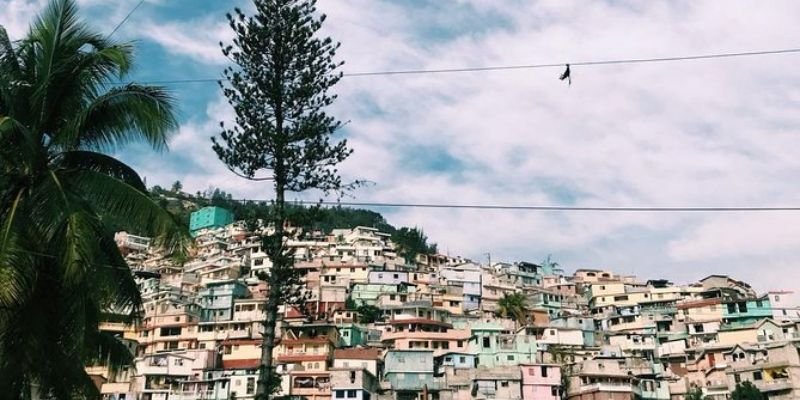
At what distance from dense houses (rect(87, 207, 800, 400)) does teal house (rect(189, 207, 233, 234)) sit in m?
31.3

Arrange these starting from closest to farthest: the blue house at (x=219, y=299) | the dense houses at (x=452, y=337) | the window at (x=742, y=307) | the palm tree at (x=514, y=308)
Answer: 1. the dense houses at (x=452, y=337)
2. the window at (x=742, y=307)
3. the blue house at (x=219, y=299)
4. the palm tree at (x=514, y=308)

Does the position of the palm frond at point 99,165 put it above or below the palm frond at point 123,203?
above

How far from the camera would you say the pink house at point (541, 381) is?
46.1 meters

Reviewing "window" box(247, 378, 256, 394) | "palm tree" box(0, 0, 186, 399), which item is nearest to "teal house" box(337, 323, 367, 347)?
"window" box(247, 378, 256, 394)

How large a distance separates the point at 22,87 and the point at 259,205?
979cm

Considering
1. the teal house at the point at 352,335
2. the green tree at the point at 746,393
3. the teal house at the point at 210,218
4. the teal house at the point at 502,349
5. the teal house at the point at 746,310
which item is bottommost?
the green tree at the point at 746,393

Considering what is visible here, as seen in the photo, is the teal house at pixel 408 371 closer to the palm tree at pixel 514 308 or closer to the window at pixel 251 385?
the window at pixel 251 385

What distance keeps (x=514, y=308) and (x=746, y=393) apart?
75.7 ft

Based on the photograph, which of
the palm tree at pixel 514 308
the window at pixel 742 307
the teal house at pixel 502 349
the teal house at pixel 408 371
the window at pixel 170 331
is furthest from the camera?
the palm tree at pixel 514 308

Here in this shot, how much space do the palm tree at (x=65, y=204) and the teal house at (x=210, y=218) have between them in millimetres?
101394

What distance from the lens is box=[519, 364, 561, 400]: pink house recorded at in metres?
46.1

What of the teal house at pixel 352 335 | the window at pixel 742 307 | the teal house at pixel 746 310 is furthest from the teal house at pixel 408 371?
the window at pixel 742 307

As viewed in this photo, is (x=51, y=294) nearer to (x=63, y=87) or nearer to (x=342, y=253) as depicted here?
(x=63, y=87)

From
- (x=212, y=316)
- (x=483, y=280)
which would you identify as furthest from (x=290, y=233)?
(x=483, y=280)
